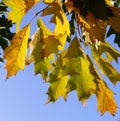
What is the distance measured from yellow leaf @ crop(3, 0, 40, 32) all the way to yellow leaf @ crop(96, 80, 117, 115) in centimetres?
61

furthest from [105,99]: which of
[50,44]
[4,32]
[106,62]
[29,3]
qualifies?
[4,32]

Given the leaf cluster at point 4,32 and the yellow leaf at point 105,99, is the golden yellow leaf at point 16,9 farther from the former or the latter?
the leaf cluster at point 4,32

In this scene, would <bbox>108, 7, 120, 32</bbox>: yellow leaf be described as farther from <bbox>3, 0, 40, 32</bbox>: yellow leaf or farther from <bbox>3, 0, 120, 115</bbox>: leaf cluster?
<bbox>3, 0, 40, 32</bbox>: yellow leaf

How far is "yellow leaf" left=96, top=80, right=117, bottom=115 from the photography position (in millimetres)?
2424

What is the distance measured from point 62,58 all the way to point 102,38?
0.33 meters

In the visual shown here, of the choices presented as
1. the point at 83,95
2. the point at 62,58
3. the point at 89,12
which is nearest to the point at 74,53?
the point at 62,58

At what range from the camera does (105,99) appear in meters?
2.51

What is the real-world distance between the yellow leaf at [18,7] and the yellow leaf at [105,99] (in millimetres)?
613

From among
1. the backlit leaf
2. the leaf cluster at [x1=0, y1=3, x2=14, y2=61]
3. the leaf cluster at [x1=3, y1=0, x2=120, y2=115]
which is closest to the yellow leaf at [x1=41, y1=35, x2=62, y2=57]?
the leaf cluster at [x1=3, y1=0, x2=120, y2=115]

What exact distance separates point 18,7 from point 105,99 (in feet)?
2.55

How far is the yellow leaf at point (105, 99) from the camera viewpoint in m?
2.42

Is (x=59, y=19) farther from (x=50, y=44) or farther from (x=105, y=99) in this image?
(x=105, y=99)

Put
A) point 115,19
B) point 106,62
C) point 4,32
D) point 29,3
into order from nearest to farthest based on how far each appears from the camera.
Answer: point 115,19, point 29,3, point 106,62, point 4,32

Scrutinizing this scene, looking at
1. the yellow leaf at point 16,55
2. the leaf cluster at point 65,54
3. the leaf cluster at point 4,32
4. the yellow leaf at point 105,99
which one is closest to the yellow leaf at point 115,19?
the leaf cluster at point 65,54
